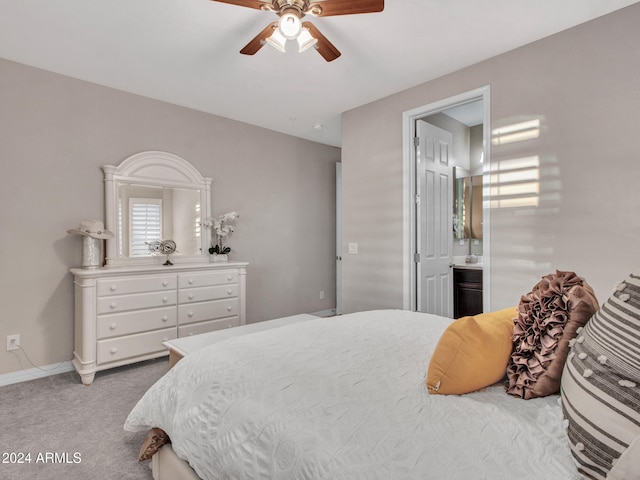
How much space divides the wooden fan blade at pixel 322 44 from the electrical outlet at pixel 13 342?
323 cm

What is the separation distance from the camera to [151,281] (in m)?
3.04

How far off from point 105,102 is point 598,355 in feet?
12.7

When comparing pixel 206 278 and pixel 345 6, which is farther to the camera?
pixel 206 278

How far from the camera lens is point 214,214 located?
3.87m

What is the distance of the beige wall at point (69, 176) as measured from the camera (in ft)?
8.95

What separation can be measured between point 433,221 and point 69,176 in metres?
3.40

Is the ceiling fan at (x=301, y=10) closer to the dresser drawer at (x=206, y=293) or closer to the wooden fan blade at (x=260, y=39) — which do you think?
the wooden fan blade at (x=260, y=39)

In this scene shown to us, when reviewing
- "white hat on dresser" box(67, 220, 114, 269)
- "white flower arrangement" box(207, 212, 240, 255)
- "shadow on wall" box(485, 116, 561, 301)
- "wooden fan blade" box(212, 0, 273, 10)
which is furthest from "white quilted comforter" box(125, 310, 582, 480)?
"white flower arrangement" box(207, 212, 240, 255)

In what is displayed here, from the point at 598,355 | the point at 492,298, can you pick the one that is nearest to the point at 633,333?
the point at 598,355

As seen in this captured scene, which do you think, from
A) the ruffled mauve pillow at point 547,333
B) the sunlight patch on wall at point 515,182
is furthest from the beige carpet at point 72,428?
the sunlight patch on wall at point 515,182

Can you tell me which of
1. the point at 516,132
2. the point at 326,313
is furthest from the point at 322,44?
the point at 326,313

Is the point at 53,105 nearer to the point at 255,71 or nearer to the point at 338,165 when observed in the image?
the point at 255,71

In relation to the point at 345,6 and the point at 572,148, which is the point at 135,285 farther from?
the point at 572,148

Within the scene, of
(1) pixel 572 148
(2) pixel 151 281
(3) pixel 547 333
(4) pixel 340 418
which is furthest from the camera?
(2) pixel 151 281
